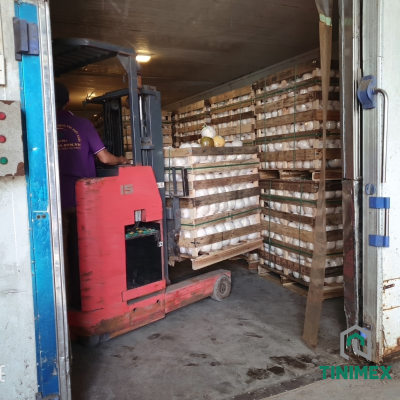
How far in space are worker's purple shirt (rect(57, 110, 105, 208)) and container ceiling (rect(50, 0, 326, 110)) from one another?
2.15 m

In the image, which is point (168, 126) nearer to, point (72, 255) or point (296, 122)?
point (296, 122)

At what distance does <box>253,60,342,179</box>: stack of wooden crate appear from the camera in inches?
205

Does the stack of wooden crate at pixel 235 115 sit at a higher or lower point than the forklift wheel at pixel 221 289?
higher

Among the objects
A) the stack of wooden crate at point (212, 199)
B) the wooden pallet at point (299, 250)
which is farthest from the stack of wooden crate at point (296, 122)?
the wooden pallet at point (299, 250)

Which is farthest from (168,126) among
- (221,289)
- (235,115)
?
(221,289)

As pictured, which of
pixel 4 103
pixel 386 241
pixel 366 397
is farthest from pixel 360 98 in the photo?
pixel 4 103

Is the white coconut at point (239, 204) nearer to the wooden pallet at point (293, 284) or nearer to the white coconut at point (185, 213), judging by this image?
the white coconut at point (185, 213)

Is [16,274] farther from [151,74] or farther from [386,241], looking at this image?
[151,74]

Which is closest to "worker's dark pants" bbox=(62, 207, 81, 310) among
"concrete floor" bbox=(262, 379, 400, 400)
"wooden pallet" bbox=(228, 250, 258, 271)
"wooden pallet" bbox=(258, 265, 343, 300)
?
"concrete floor" bbox=(262, 379, 400, 400)

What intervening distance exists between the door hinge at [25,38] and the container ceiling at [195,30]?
3.18 m

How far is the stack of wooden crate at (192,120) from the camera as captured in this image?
7.70 meters

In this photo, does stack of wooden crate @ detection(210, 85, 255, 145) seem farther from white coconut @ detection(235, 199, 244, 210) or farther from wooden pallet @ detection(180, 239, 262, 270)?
wooden pallet @ detection(180, 239, 262, 270)

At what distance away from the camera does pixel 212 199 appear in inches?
211

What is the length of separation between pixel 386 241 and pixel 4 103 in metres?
3.22
